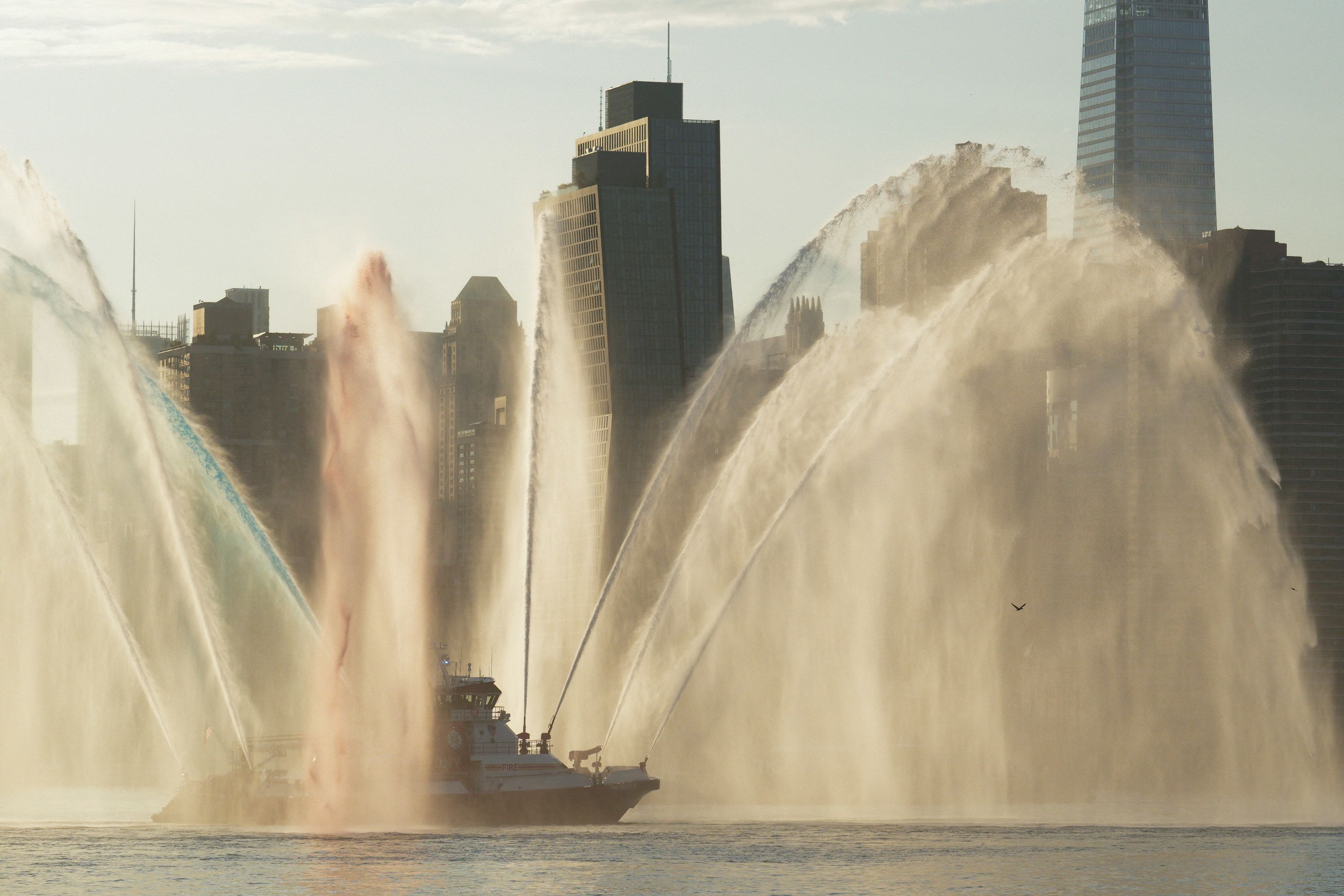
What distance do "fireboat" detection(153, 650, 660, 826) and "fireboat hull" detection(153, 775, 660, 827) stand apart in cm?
2

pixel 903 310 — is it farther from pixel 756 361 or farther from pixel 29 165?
pixel 29 165

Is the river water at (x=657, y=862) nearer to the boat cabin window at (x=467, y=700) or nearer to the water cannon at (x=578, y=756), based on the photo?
the water cannon at (x=578, y=756)

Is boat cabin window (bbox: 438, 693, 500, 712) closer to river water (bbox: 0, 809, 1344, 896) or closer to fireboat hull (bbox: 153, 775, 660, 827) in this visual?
fireboat hull (bbox: 153, 775, 660, 827)

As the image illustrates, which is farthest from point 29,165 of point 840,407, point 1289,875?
point 1289,875

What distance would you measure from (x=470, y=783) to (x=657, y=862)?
9428mm

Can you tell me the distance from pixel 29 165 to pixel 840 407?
98.9 ft

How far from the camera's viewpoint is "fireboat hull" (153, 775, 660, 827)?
266 ft

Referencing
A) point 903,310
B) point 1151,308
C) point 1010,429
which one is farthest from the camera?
point 1010,429

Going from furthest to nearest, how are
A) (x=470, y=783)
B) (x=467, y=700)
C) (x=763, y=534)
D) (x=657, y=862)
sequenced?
(x=467, y=700) < (x=470, y=783) < (x=763, y=534) < (x=657, y=862)

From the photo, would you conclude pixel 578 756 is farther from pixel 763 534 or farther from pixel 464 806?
pixel 763 534

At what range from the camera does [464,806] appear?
81125 millimetres

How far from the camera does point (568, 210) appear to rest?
602ft

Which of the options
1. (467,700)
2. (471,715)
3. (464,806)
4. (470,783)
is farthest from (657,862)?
(467,700)

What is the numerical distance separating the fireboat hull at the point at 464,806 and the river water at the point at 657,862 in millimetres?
609
